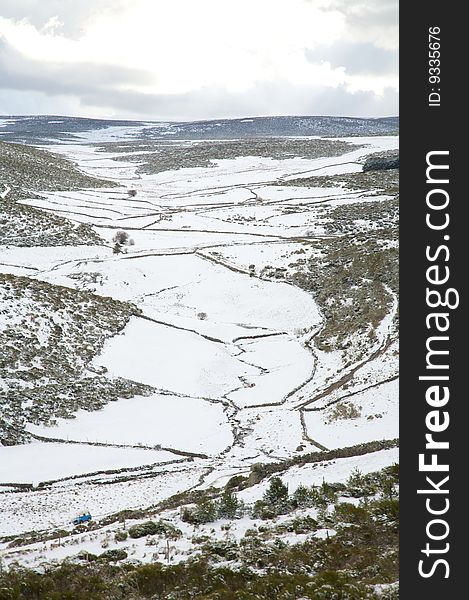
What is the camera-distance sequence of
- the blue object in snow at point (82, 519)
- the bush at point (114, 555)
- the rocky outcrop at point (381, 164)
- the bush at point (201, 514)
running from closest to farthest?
the bush at point (114, 555) → the bush at point (201, 514) → the blue object in snow at point (82, 519) → the rocky outcrop at point (381, 164)

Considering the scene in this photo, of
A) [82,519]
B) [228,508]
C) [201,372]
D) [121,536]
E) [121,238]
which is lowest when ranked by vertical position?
[201,372]

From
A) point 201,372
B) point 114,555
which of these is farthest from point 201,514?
point 201,372

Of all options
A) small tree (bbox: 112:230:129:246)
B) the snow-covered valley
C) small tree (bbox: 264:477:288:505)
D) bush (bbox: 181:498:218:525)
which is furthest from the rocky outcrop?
bush (bbox: 181:498:218:525)

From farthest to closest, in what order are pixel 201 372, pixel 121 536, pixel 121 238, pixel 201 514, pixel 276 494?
pixel 121 238
pixel 201 372
pixel 276 494
pixel 201 514
pixel 121 536

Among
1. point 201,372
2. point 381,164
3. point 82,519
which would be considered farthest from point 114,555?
point 381,164

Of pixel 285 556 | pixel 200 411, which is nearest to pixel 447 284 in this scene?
pixel 285 556

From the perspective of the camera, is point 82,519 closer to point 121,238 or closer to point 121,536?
point 121,536

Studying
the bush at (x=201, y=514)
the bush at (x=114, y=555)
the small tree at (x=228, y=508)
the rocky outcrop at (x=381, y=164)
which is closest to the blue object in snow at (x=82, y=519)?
the bush at (x=201, y=514)

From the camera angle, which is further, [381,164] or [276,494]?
[381,164]

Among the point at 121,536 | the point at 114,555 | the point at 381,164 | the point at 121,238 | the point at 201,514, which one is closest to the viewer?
the point at 114,555

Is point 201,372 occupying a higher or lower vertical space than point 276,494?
lower

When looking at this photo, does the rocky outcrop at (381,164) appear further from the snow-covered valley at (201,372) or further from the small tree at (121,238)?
the small tree at (121,238)

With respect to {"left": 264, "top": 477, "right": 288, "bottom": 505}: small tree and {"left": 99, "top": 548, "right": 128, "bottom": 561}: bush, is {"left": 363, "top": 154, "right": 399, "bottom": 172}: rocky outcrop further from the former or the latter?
{"left": 99, "top": 548, "right": 128, "bottom": 561}: bush
